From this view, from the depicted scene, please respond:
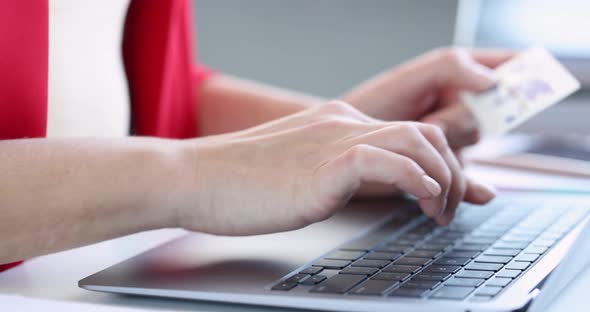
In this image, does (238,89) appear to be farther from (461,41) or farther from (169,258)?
(461,41)

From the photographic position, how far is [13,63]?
0.65 m

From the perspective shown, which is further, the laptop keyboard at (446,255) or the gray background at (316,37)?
the gray background at (316,37)

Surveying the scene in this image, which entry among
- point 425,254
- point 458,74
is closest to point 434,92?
point 458,74

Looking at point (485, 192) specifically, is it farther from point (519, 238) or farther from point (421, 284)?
point (421, 284)

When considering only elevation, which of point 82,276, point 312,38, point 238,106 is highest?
point 312,38

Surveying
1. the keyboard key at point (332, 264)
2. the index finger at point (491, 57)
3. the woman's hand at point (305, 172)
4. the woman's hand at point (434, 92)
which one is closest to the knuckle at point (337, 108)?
the woman's hand at point (305, 172)

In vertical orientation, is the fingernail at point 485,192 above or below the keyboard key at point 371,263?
above

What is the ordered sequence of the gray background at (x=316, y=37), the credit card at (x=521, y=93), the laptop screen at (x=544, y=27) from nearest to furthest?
the credit card at (x=521, y=93), the laptop screen at (x=544, y=27), the gray background at (x=316, y=37)

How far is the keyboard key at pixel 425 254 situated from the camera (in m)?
0.60

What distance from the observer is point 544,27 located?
1.47 meters

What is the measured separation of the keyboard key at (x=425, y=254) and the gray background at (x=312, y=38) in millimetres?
1161

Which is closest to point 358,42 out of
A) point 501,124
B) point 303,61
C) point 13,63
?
point 303,61

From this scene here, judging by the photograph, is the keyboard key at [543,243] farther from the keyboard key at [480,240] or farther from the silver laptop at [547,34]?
the silver laptop at [547,34]

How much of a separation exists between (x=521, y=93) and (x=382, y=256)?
1.22 feet
